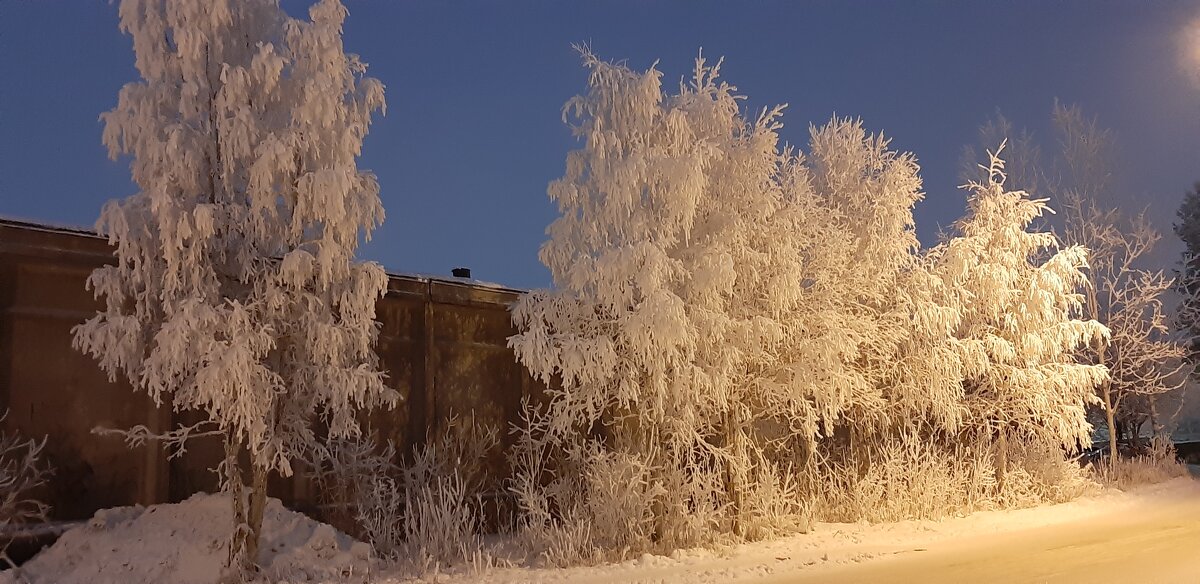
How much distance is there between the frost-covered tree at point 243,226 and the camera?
7.71 metres

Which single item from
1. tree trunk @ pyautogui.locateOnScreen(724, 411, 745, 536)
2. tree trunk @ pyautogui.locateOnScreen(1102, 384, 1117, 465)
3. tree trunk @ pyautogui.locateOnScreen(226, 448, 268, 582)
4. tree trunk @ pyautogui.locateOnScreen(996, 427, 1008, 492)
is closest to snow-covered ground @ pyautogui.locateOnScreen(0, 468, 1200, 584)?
tree trunk @ pyautogui.locateOnScreen(226, 448, 268, 582)

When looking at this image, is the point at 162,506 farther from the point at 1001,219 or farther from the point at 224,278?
the point at 1001,219

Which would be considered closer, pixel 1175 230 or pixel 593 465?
pixel 593 465

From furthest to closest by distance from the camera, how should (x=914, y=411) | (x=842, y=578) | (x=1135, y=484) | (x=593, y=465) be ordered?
(x=1135, y=484) → (x=914, y=411) → (x=593, y=465) → (x=842, y=578)

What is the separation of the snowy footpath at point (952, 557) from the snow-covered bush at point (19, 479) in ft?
12.1

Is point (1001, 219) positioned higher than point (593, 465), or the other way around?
point (1001, 219)

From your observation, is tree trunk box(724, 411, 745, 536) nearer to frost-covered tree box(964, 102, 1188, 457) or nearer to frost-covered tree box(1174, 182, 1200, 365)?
frost-covered tree box(964, 102, 1188, 457)

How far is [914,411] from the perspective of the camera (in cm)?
1398

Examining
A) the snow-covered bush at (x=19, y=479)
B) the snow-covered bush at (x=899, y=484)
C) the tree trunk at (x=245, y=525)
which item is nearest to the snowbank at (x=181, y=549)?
the tree trunk at (x=245, y=525)

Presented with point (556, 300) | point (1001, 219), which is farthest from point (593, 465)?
point (1001, 219)

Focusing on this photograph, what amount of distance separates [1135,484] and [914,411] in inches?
233

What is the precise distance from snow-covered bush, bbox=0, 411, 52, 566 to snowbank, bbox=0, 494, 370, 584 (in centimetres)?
34

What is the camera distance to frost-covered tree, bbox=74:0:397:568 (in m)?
7.71

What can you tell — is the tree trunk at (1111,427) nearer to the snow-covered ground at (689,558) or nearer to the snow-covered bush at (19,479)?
the snow-covered ground at (689,558)
